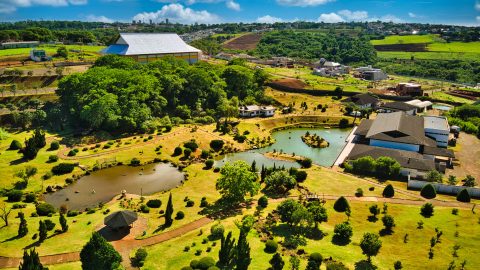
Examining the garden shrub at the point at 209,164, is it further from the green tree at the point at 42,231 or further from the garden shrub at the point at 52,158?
the green tree at the point at 42,231

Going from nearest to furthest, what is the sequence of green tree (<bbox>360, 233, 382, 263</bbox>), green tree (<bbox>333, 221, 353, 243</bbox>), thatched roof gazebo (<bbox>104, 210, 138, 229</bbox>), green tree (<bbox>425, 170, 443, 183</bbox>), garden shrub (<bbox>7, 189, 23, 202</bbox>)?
green tree (<bbox>360, 233, 382, 263</bbox>), green tree (<bbox>333, 221, 353, 243</bbox>), thatched roof gazebo (<bbox>104, 210, 138, 229</bbox>), garden shrub (<bbox>7, 189, 23, 202</bbox>), green tree (<bbox>425, 170, 443, 183</bbox>)

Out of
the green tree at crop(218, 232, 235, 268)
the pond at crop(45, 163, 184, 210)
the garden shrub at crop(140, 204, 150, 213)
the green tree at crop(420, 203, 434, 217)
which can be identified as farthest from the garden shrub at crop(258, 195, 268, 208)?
the green tree at crop(420, 203, 434, 217)

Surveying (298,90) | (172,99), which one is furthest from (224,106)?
(298,90)

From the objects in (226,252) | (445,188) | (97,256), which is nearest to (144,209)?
(97,256)

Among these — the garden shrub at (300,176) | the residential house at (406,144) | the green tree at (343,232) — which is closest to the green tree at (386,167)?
the residential house at (406,144)

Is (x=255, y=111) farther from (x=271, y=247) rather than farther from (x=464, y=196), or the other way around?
(x=271, y=247)

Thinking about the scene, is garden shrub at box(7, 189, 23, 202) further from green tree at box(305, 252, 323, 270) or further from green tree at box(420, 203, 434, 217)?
green tree at box(420, 203, 434, 217)
